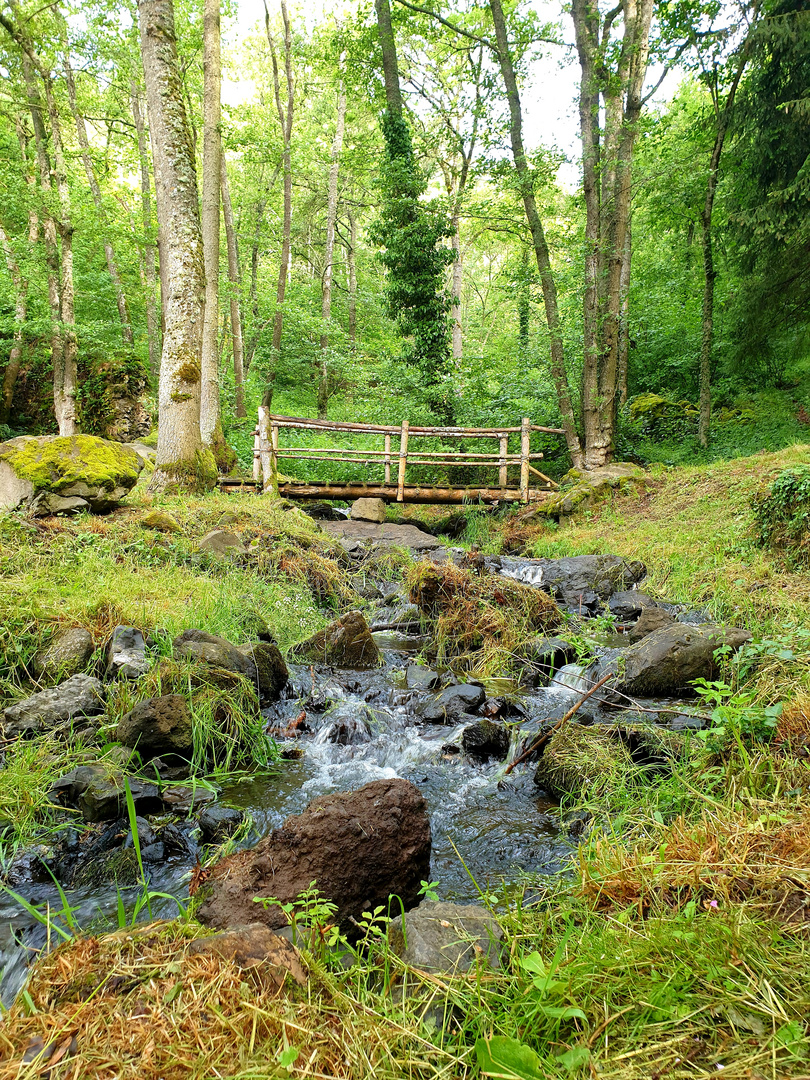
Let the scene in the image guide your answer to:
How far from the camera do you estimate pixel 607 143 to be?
11.3 metres

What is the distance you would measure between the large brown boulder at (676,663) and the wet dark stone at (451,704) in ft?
3.38

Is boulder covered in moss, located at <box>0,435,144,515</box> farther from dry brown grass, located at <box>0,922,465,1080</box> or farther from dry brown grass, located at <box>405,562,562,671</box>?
dry brown grass, located at <box>0,922,465,1080</box>

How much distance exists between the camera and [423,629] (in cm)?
580

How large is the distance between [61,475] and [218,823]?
5.06m

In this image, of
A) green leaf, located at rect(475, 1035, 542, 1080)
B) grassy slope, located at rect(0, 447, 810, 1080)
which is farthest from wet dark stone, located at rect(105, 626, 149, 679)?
green leaf, located at rect(475, 1035, 542, 1080)

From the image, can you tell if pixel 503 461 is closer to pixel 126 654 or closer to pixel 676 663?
pixel 676 663

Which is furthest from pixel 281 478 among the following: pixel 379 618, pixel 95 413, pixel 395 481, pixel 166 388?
pixel 95 413

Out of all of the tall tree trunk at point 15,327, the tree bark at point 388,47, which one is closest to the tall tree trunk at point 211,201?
the tree bark at point 388,47

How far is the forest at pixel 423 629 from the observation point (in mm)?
1343

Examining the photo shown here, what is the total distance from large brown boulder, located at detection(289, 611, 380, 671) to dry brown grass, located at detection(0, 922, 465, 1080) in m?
3.51

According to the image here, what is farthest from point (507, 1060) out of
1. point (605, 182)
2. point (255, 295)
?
point (255, 295)

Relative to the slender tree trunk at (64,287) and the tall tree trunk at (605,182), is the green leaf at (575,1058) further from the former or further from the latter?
the slender tree trunk at (64,287)

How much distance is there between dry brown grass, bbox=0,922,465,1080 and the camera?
1.16 meters

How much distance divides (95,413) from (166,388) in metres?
9.47
